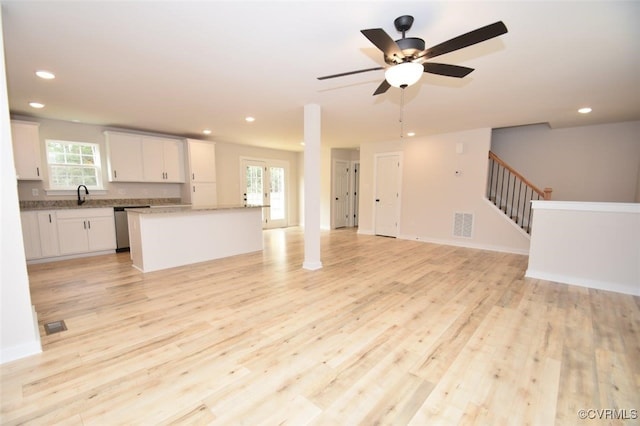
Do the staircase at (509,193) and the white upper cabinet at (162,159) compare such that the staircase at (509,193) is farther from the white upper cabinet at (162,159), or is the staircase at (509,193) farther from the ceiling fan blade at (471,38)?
the white upper cabinet at (162,159)

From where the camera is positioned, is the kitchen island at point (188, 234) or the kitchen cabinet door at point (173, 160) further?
the kitchen cabinet door at point (173, 160)

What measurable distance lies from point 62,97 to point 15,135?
1588 millimetres

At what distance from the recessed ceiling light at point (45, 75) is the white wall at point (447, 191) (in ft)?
20.0

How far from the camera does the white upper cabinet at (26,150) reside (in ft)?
14.4

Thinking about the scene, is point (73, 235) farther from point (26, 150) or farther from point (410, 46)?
point (410, 46)

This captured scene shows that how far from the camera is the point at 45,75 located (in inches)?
117

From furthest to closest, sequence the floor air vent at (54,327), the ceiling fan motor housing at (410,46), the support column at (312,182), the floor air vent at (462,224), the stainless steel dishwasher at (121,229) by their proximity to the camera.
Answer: the floor air vent at (462,224) → the stainless steel dishwasher at (121,229) → the support column at (312,182) → the floor air vent at (54,327) → the ceiling fan motor housing at (410,46)

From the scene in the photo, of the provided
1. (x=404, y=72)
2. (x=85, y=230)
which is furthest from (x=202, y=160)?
(x=404, y=72)

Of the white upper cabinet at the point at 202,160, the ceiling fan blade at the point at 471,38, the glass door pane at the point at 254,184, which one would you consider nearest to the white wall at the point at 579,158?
the ceiling fan blade at the point at 471,38

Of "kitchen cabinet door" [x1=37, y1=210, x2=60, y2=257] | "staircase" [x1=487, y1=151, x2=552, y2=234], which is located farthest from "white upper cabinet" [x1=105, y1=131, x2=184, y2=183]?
"staircase" [x1=487, y1=151, x2=552, y2=234]

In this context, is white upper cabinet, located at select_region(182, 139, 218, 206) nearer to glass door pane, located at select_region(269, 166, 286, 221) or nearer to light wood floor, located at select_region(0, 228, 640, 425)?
glass door pane, located at select_region(269, 166, 286, 221)

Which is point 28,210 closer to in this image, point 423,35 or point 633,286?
point 423,35

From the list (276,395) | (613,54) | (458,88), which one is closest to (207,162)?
(458,88)

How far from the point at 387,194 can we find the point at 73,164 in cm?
680
